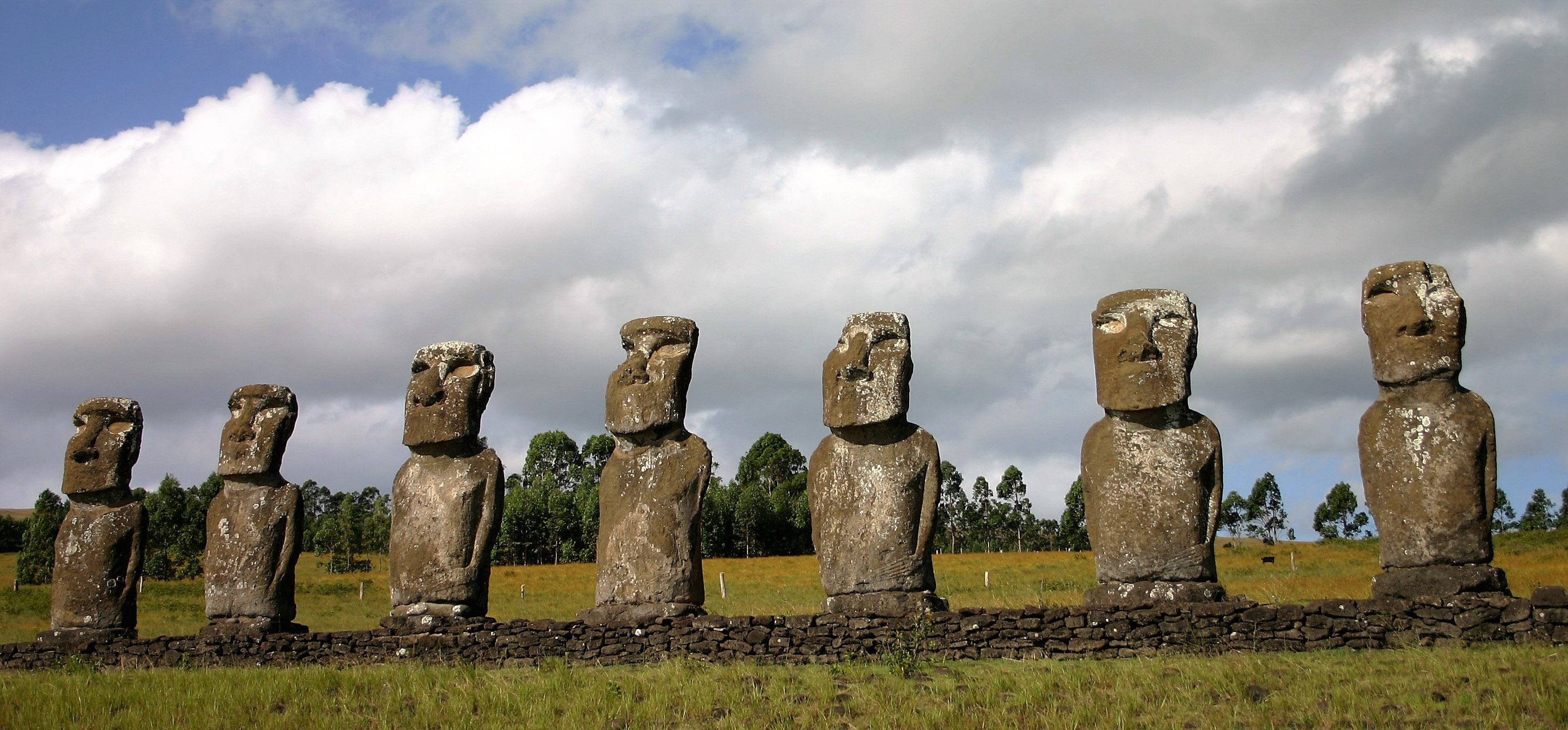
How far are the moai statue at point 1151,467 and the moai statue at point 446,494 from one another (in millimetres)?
6243

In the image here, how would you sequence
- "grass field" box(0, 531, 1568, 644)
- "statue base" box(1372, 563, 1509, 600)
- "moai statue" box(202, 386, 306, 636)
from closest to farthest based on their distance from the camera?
1. "statue base" box(1372, 563, 1509, 600)
2. "moai statue" box(202, 386, 306, 636)
3. "grass field" box(0, 531, 1568, 644)

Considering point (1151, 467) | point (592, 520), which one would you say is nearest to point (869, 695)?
point (1151, 467)

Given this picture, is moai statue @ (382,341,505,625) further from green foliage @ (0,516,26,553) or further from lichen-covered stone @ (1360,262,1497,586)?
green foliage @ (0,516,26,553)

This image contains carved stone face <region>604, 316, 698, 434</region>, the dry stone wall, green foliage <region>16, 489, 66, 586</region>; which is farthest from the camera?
green foliage <region>16, 489, 66, 586</region>

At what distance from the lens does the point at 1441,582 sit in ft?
34.7

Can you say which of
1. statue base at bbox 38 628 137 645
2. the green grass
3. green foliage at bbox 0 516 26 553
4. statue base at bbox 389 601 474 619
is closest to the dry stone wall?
statue base at bbox 389 601 474 619

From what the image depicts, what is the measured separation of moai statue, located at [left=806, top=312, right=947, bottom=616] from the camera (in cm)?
1182

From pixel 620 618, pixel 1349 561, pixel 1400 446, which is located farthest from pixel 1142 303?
pixel 1349 561

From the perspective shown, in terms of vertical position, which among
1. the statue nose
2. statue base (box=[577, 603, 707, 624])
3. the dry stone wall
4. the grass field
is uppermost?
the statue nose

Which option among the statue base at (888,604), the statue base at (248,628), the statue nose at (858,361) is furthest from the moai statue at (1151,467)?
the statue base at (248,628)

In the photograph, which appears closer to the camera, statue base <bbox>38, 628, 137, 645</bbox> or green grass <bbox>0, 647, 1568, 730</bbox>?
green grass <bbox>0, 647, 1568, 730</bbox>

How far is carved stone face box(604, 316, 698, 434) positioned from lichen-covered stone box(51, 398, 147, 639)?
6570 mm

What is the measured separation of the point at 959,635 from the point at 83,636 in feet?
34.0

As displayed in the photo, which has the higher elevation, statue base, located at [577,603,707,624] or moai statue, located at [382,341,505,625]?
moai statue, located at [382,341,505,625]
